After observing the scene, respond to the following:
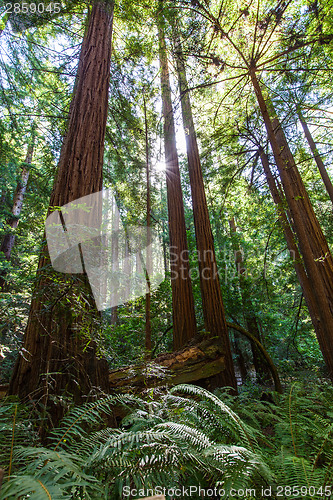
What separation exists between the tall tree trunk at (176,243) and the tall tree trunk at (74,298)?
1551mm

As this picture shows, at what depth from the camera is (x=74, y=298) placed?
163 cm

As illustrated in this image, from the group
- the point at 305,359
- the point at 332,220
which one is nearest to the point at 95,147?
the point at 332,220

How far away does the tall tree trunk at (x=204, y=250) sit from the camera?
418 cm

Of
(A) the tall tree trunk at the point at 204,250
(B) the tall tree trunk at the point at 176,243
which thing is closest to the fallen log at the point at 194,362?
(A) the tall tree trunk at the point at 204,250

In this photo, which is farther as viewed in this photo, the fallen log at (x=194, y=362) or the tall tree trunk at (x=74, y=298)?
the fallen log at (x=194, y=362)

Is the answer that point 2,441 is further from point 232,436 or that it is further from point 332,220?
point 332,220

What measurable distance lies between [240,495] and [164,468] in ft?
1.07

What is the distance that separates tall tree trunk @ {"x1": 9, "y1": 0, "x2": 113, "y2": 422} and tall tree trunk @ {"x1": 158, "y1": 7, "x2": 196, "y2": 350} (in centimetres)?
155

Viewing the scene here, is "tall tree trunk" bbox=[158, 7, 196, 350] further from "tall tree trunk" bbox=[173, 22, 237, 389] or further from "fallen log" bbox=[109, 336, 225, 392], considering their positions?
"fallen log" bbox=[109, 336, 225, 392]

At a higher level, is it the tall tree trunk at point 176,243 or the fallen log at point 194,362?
the tall tree trunk at point 176,243

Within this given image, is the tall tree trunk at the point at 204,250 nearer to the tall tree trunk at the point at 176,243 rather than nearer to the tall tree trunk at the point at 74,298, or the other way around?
the tall tree trunk at the point at 176,243

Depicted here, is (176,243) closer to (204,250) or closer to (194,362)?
(204,250)

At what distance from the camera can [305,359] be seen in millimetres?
7664

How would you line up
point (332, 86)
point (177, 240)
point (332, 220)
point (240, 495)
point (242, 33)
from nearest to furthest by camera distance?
1. point (240, 495)
2. point (242, 33)
3. point (332, 86)
4. point (177, 240)
5. point (332, 220)
